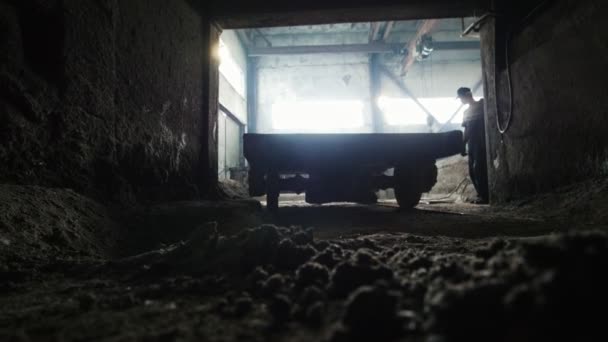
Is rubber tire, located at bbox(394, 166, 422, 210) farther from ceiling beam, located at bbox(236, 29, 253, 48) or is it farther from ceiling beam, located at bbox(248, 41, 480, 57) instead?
ceiling beam, located at bbox(236, 29, 253, 48)

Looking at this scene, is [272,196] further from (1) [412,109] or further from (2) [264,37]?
(2) [264,37]

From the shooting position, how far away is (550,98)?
3.70m

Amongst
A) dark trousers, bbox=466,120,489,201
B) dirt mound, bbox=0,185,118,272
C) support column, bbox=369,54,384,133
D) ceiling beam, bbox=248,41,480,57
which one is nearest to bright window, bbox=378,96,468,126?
support column, bbox=369,54,384,133

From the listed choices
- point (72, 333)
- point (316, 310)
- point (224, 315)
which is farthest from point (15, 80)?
point (316, 310)

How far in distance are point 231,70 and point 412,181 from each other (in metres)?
9.01

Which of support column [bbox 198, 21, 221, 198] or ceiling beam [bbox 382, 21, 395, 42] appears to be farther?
ceiling beam [bbox 382, 21, 395, 42]

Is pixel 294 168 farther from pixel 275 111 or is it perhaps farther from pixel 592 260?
pixel 275 111

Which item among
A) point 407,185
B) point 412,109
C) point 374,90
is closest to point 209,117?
point 407,185

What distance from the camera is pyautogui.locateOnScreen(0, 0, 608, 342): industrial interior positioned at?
29.6 inches

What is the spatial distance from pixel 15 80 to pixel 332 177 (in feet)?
8.81

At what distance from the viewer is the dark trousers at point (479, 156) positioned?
5.44m

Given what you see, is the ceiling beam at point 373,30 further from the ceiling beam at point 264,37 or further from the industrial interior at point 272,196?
the industrial interior at point 272,196

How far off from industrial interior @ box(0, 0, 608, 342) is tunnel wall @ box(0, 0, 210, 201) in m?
0.01

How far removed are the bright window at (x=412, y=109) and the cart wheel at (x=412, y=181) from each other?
981 centimetres
